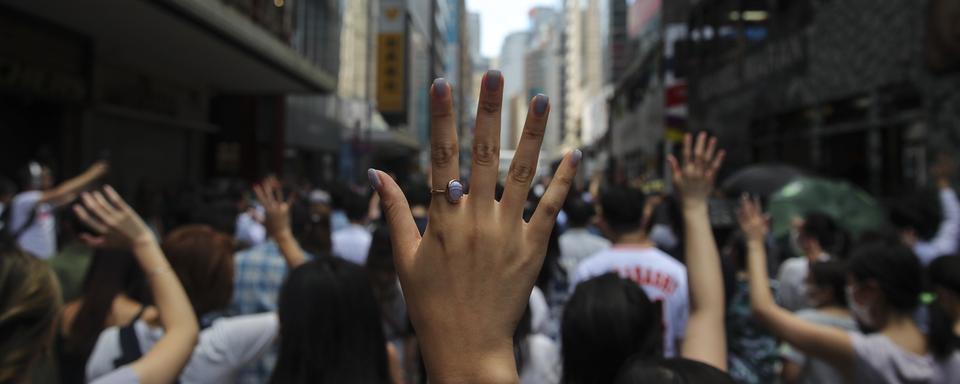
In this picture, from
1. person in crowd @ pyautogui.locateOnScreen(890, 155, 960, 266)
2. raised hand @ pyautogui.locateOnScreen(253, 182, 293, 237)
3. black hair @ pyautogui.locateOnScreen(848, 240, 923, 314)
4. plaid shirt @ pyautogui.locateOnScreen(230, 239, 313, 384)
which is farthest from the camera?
person in crowd @ pyautogui.locateOnScreen(890, 155, 960, 266)

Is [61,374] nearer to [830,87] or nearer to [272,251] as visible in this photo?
[272,251]

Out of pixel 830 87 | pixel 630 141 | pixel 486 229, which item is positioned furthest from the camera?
pixel 630 141

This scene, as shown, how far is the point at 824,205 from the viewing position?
24.2ft

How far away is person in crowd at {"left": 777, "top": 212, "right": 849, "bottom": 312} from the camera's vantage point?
177 inches

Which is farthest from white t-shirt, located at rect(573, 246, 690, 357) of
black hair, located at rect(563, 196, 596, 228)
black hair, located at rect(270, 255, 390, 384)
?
black hair, located at rect(270, 255, 390, 384)

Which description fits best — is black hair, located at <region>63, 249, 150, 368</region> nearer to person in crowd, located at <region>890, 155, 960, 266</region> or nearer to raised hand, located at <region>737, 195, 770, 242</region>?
raised hand, located at <region>737, 195, 770, 242</region>

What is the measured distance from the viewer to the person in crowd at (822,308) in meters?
3.23

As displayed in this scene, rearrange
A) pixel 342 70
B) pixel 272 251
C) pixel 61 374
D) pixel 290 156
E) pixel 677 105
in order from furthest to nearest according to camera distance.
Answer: pixel 342 70
pixel 677 105
pixel 290 156
pixel 272 251
pixel 61 374

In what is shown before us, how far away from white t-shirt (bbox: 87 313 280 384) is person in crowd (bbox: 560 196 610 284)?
9.66 ft

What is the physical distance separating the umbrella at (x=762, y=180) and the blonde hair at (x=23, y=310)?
333 inches

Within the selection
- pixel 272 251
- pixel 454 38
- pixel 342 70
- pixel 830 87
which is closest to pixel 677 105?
pixel 830 87

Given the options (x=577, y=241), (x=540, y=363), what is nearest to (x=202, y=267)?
(x=540, y=363)

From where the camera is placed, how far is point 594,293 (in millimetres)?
2465

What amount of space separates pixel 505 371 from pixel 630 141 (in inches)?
1868
